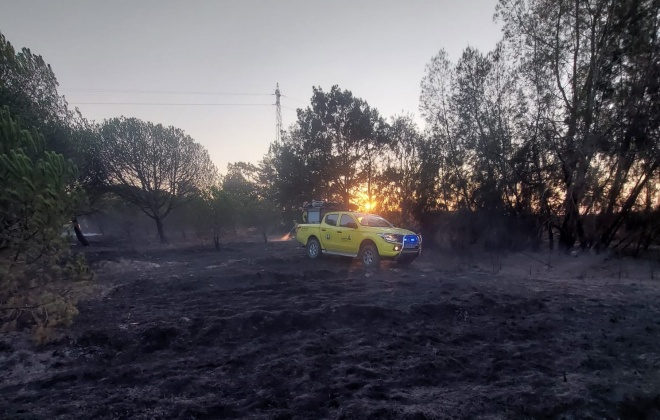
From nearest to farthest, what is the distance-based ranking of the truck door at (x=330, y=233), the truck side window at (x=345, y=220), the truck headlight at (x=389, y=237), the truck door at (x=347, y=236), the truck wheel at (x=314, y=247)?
the truck headlight at (x=389, y=237) → the truck door at (x=347, y=236) → the truck side window at (x=345, y=220) → the truck door at (x=330, y=233) → the truck wheel at (x=314, y=247)

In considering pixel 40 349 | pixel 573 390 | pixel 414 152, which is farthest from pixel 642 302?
pixel 414 152

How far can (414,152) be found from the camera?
954 inches

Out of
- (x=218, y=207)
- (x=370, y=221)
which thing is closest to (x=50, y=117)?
(x=218, y=207)

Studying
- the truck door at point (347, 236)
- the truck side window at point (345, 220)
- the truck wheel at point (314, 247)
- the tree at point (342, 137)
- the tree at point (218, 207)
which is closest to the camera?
the truck door at point (347, 236)

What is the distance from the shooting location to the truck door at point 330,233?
15539 millimetres

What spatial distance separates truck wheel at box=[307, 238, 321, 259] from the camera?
54.7ft

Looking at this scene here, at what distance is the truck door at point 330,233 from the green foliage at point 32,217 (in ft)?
31.5

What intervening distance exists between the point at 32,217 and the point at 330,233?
10772 mm

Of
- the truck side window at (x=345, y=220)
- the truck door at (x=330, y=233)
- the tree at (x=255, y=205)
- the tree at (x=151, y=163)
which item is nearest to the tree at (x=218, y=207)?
the tree at (x=255, y=205)

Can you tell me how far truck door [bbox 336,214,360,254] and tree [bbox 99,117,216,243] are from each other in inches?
716

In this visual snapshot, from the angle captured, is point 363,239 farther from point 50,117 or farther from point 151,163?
point 151,163

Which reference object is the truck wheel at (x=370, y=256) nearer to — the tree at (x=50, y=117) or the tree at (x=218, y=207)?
the tree at (x=50, y=117)

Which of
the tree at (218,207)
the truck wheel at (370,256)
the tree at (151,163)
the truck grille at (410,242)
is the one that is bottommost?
the truck wheel at (370,256)

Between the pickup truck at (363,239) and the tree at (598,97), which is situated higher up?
the tree at (598,97)
